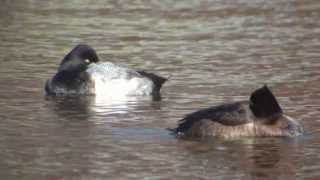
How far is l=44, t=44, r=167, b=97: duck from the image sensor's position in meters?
17.8

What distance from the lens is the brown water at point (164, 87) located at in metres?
12.3

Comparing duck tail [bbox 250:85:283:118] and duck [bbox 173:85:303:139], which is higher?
duck tail [bbox 250:85:283:118]

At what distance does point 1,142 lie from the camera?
13523 mm

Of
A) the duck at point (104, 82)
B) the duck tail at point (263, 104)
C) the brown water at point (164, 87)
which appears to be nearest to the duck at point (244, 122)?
the duck tail at point (263, 104)

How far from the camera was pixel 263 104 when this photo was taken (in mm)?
13578

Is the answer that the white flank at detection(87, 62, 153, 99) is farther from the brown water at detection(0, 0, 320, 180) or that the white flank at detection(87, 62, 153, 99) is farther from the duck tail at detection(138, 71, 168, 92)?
the brown water at detection(0, 0, 320, 180)

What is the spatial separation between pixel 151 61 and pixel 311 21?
254 inches

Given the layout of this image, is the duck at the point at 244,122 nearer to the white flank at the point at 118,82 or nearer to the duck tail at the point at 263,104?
the duck tail at the point at 263,104

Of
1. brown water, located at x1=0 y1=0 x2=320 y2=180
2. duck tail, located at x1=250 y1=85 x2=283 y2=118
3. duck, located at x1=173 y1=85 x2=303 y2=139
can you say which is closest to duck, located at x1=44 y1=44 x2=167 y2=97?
brown water, located at x1=0 y1=0 x2=320 y2=180

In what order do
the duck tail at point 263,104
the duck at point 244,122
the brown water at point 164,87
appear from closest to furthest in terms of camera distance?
the brown water at point 164,87 < the duck tail at point 263,104 < the duck at point 244,122

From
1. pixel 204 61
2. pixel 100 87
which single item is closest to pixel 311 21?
pixel 204 61

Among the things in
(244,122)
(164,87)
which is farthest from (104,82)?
(244,122)

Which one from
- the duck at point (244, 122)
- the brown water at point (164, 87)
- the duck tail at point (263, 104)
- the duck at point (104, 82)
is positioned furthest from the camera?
the duck at point (104, 82)

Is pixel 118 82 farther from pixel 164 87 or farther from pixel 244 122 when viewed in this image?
pixel 244 122
